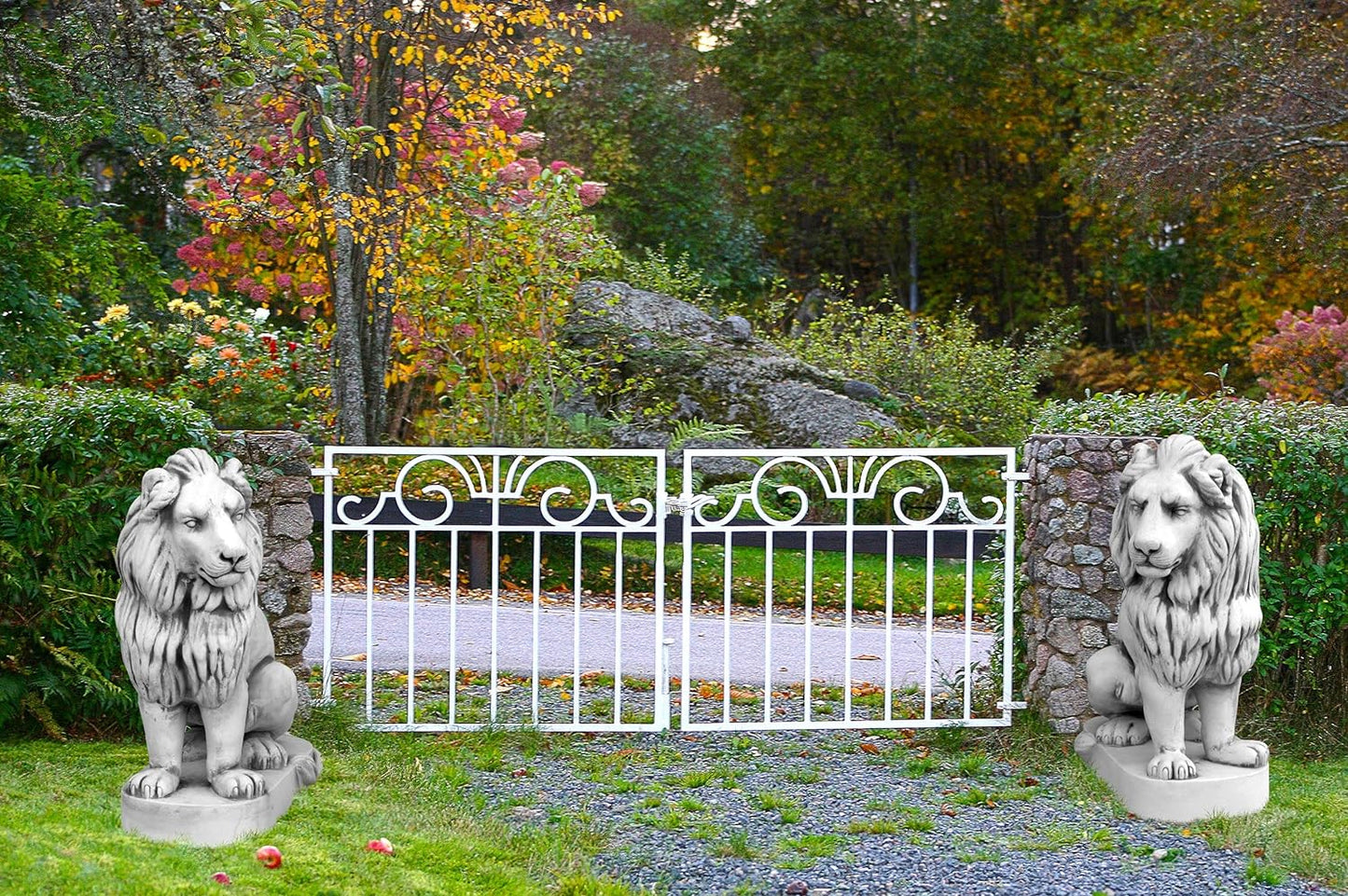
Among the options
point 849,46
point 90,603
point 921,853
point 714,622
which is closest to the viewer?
point 921,853

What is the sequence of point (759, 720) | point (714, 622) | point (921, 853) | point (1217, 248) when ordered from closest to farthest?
point (921, 853) → point (759, 720) → point (714, 622) → point (1217, 248)

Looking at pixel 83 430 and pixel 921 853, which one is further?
pixel 83 430

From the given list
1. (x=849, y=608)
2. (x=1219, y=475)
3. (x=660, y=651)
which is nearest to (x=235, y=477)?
(x=660, y=651)

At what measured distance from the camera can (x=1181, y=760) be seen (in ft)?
16.5

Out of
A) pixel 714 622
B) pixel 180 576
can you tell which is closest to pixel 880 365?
pixel 714 622

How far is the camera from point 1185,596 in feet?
16.1

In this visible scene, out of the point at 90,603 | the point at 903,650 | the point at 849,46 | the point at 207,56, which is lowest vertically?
the point at 903,650

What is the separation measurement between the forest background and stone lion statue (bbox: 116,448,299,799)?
1.93 m

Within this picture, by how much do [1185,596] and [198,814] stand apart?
3471 mm

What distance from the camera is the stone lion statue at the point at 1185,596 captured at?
15.7ft

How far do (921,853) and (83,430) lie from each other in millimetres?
3741

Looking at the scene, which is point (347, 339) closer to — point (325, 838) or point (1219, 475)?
point (325, 838)

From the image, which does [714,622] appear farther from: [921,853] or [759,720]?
[921,853]

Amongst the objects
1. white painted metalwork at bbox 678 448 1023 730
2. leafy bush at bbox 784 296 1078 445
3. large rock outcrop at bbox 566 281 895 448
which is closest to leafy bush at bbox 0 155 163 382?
white painted metalwork at bbox 678 448 1023 730
